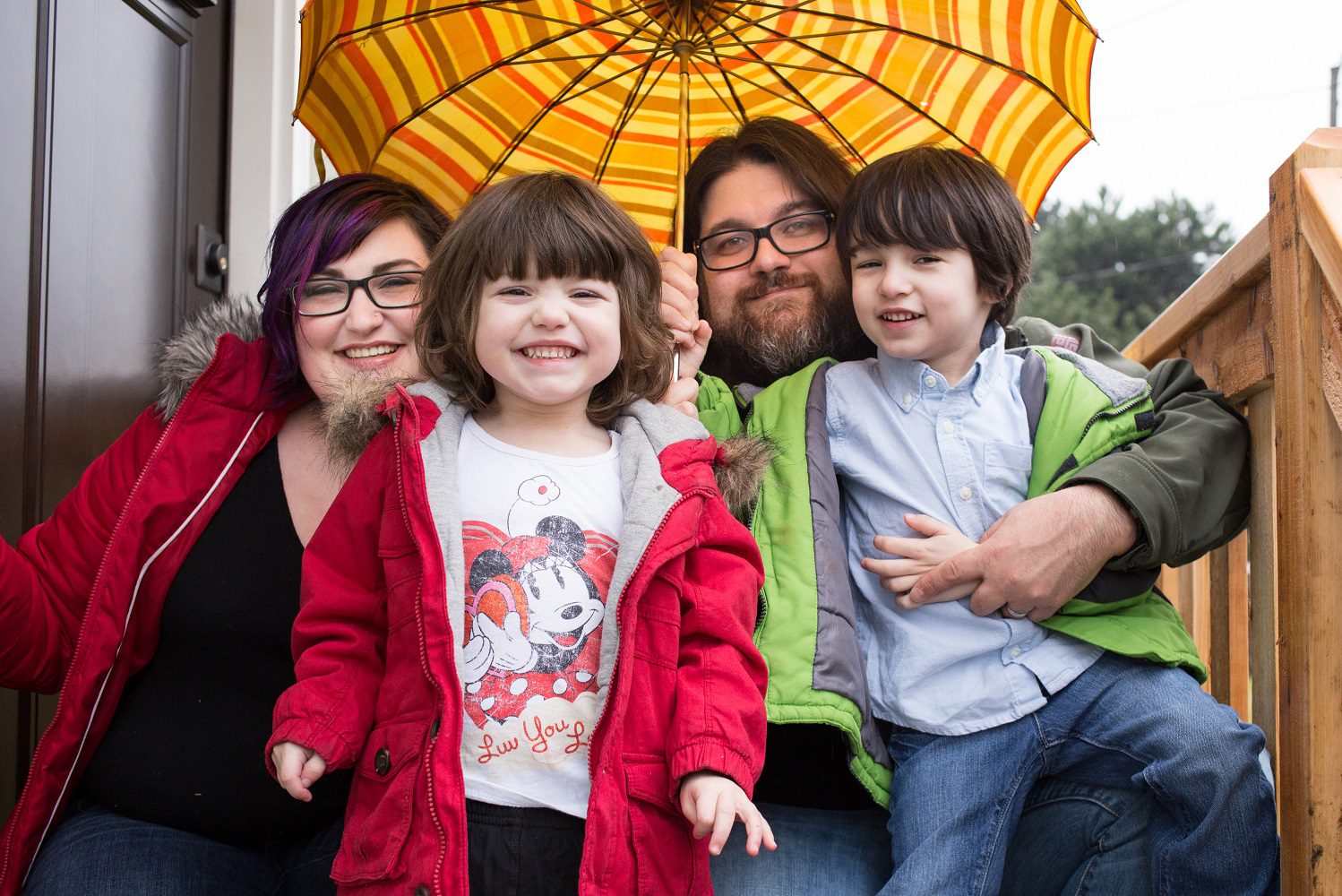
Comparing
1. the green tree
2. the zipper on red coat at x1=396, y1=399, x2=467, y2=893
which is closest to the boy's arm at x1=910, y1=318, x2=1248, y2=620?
the zipper on red coat at x1=396, y1=399, x2=467, y2=893

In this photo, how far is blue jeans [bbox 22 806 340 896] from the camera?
1.82m

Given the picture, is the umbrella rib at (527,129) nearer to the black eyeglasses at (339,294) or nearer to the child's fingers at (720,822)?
the black eyeglasses at (339,294)

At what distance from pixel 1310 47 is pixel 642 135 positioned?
3193 cm

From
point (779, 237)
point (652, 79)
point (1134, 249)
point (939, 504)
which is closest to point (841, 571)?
point (939, 504)

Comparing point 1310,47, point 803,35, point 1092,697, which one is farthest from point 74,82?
point 1310,47

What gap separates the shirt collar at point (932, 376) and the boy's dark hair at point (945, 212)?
102 mm

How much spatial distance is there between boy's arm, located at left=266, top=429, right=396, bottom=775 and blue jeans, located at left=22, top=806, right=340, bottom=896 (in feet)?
1.10

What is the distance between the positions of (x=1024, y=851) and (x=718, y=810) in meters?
0.82

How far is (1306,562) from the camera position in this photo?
1830mm

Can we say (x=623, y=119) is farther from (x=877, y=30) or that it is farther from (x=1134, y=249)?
(x=1134, y=249)

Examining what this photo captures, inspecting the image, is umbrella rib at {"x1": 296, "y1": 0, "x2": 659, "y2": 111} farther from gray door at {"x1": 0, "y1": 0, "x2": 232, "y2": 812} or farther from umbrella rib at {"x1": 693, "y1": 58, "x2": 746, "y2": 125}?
gray door at {"x1": 0, "y1": 0, "x2": 232, "y2": 812}

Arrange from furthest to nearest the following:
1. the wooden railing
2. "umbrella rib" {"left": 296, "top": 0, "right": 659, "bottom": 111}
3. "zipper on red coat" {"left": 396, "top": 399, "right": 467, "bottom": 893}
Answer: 1. "umbrella rib" {"left": 296, "top": 0, "right": 659, "bottom": 111}
2. the wooden railing
3. "zipper on red coat" {"left": 396, "top": 399, "right": 467, "bottom": 893}

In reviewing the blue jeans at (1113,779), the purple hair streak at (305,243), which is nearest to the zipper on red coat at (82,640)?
the purple hair streak at (305,243)

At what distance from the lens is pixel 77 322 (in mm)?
2795
